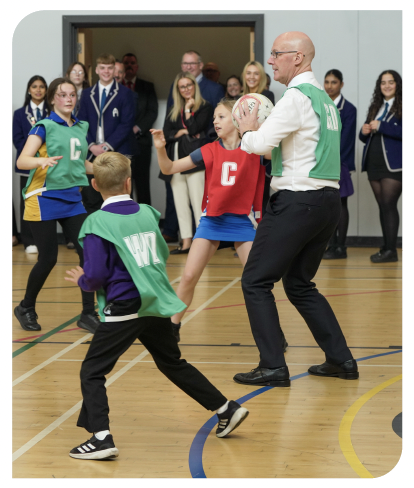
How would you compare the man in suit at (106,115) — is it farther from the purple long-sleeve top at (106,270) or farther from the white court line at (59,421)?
the purple long-sleeve top at (106,270)

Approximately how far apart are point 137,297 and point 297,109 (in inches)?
54.8

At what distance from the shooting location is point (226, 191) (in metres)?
4.55

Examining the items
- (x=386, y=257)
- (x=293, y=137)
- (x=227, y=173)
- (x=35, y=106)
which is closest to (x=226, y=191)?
(x=227, y=173)

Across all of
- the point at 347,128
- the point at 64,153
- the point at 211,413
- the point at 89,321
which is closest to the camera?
the point at 211,413

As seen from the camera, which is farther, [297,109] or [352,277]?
[352,277]

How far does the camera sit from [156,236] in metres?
3.16

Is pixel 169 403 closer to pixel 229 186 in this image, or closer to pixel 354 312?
pixel 229 186

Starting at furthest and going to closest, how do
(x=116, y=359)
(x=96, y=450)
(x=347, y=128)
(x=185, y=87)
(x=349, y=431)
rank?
1. (x=347, y=128)
2. (x=185, y=87)
3. (x=349, y=431)
4. (x=116, y=359)
5. (x=96, y=450)

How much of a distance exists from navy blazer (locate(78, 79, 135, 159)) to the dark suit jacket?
5.19ft

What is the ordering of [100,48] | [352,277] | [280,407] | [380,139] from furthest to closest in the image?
1. [100,48]
2. [380,139]
3. [352,277]
4. [280,407]

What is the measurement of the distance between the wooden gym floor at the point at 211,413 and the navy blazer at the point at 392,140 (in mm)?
2903

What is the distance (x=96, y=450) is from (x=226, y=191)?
79.1 inches

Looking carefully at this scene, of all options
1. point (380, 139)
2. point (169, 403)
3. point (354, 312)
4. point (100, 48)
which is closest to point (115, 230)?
point (169, 403)

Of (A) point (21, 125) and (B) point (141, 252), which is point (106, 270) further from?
(A) point (21, 125)
